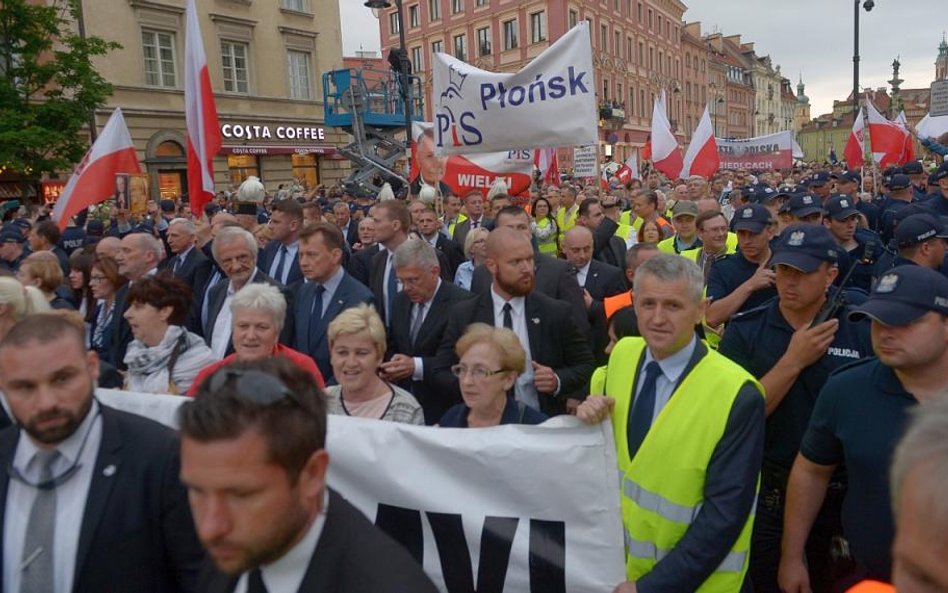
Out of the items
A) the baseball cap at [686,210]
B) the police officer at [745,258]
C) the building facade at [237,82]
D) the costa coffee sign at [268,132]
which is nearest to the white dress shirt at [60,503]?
the police officer at [745,258]

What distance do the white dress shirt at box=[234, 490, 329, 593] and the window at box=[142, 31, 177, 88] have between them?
28519 millimetres

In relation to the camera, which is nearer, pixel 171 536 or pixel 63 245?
pixel 171 536

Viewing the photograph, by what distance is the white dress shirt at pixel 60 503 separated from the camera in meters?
2.06

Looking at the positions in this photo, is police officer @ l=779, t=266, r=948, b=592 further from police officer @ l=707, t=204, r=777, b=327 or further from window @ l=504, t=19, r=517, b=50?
window @ l=504, t=19, r=517, b=50

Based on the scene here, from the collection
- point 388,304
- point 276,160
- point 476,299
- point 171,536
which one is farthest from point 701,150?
point 276,160

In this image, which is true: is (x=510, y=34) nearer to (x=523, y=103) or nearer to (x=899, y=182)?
(x=899, y=182)

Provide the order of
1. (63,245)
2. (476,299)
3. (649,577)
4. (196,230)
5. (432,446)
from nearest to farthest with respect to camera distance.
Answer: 1. (649,577)
2. (432,446)
3. (476,299)
4. (196,230)
5. (63,245)

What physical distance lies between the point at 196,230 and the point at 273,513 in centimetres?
604

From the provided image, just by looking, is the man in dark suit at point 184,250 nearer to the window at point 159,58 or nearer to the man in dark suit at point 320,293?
the man in dark suit at point 320,293

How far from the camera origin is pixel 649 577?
238cm

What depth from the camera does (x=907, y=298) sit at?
2.37 metres

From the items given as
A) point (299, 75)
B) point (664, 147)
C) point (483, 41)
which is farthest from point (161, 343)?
point (483, 41)

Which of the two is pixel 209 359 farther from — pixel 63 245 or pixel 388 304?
pixel 63 245

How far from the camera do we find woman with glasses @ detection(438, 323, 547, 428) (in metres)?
2.94
